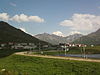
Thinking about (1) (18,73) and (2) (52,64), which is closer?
(1) (18,73)

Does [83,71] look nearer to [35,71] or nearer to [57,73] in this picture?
[57,73]

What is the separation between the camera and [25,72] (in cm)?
6769

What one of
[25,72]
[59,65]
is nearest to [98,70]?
[59,65]

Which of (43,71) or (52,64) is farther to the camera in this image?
(52,64)

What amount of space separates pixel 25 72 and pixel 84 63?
21946 mm

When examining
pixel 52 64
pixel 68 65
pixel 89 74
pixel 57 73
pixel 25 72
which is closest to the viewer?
pixel 89 74

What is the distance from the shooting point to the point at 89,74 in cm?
5925

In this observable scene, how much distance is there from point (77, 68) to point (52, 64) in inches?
623

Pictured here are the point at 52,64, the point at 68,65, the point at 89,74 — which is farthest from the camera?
the point at 52,64

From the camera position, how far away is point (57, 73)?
63375mm

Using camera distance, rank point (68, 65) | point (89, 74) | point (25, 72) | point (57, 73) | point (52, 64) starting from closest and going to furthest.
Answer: point (89, 74), point (57, 73), point (25, 72), point (68, 65), point (52, 64)

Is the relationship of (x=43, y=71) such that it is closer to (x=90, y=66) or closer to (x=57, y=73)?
(x=57, y=73)

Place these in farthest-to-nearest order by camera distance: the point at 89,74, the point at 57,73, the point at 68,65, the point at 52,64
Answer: the point at 52,64, the point at 68,65, the point at 57,73, the point at 89,74

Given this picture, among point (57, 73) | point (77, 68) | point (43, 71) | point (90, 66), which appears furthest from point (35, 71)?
point (90, 66)
